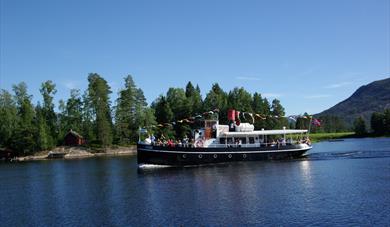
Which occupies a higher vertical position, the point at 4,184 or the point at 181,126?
the point at 181,126

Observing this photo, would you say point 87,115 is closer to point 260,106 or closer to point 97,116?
point 97,116

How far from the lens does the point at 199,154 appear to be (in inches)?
2381

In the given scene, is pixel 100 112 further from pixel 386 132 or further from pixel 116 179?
pixel 386 132

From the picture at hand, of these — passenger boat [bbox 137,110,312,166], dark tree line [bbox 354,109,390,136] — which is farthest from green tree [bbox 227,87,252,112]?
passenger boat [bbox 137,110,312,166]

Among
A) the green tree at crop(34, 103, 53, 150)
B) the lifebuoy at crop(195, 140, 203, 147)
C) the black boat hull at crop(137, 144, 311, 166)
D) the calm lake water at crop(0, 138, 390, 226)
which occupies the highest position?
the green tree at crop(34, 103, 53, 150)

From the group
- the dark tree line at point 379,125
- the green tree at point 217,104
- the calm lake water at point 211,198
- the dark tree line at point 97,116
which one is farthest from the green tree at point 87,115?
the dark tree line at point 379,125

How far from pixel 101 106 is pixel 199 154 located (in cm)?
6615

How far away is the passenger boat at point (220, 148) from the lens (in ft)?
195

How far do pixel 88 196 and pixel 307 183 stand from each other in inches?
818

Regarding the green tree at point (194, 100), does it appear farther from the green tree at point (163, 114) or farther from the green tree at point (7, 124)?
the green tree at point (7, 124)

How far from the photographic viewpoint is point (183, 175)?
2004 inches

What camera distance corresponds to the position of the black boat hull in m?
59.3

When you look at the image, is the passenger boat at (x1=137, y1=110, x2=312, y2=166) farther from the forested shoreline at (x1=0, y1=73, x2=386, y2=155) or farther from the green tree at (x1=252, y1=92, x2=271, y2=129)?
the green tree at (x1=252, y1=92, x2=271, y2=129)

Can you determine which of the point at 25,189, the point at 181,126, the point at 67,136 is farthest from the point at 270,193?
the point at 67,136
